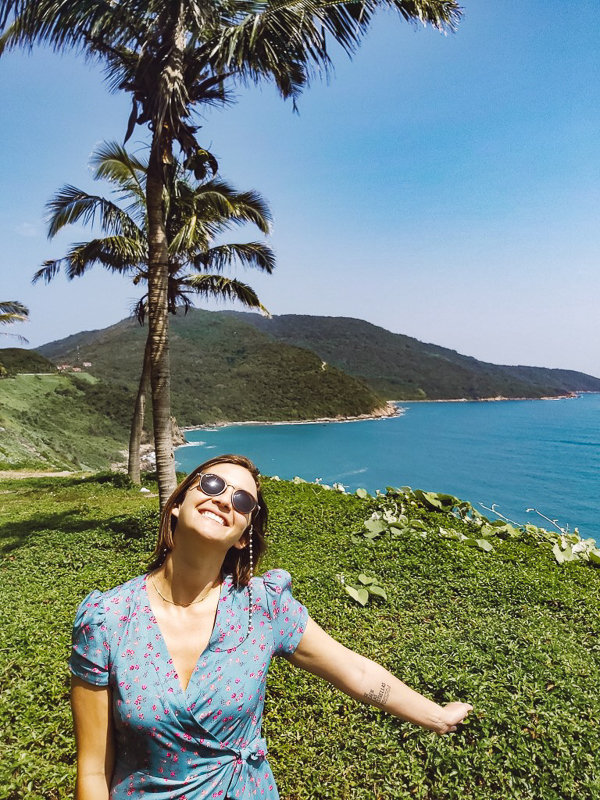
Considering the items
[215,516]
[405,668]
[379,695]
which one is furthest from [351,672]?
[405,668]

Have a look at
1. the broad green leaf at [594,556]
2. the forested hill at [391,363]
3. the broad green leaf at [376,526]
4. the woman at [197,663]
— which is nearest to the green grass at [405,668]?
the broad green leaf at [376,526]

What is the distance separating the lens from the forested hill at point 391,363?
153500 mm

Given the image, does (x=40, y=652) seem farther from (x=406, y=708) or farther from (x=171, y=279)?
→ (x=171, y=279)

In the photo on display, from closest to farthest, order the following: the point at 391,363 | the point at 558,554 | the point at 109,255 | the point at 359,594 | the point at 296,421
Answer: the point at 359,594
the point at 558,554
the point at 109,255
the point at 296,421
the point at 391,363

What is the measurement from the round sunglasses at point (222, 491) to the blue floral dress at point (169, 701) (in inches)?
13.3

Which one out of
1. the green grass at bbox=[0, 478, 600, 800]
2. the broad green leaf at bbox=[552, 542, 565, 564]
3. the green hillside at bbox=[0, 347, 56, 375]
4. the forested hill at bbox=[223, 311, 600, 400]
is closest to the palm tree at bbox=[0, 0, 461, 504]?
the green grass at bbox=[0, 478, 600, 800]

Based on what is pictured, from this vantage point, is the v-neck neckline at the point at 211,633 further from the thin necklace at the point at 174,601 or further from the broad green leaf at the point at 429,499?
the broad green leaf at the point at 429,499

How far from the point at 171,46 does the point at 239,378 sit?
344 feet

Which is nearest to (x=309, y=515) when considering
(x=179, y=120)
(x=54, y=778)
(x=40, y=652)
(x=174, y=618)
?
(x=40, y=652)

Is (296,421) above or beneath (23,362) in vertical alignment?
beneath

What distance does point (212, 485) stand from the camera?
1.59 meters

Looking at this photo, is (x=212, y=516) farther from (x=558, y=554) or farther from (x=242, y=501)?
(x=558, y=554)

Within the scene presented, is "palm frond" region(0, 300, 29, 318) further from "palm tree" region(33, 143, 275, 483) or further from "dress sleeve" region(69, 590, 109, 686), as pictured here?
"dress sleeve" region(69, 590, 109, 686)

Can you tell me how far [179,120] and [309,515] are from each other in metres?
5.90
